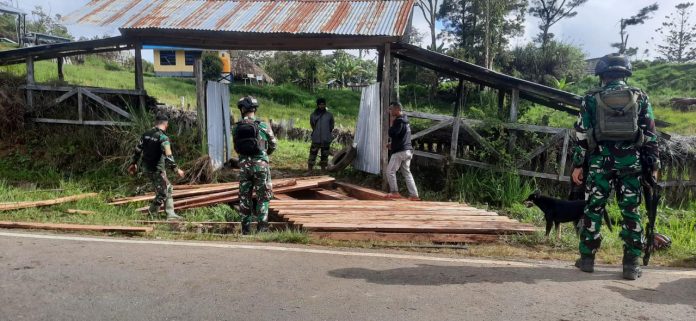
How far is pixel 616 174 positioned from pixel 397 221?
2725 millimetres

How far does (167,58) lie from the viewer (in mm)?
42344

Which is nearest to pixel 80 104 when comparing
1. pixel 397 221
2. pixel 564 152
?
pixel 397 221

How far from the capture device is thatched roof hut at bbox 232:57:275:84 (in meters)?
43.7

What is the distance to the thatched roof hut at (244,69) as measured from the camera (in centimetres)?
4369

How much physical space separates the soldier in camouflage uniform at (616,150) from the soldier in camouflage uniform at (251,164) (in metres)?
3.86

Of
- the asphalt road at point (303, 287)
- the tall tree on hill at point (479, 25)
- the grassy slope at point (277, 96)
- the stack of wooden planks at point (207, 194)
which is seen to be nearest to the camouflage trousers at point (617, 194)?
the asphalt road at point (303, 287)

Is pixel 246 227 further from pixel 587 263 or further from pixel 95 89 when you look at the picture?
pixel 95 89

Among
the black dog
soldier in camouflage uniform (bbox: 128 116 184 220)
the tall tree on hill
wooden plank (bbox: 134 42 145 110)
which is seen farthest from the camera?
the tall tree on hill

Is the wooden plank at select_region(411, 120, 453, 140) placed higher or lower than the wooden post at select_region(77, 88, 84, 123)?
lower

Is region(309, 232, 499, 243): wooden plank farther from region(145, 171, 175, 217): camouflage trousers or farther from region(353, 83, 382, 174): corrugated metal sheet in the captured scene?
region(353, 83, 382, 174): corrugated metal sheet

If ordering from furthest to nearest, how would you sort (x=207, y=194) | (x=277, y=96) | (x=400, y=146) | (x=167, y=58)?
(x=167, y=58) → (x=277, y=96) → (x=400, y=146) → (x=207, y=194)

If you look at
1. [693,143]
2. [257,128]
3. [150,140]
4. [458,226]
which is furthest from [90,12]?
[693,143]

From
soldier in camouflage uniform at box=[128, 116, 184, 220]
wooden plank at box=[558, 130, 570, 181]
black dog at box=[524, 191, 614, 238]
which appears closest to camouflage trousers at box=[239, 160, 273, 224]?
soldier in camouflage uniform at box=[128, 116, 184, 220]

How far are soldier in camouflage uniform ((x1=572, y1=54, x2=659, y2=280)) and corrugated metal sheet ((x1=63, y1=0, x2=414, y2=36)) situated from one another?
5084mm
